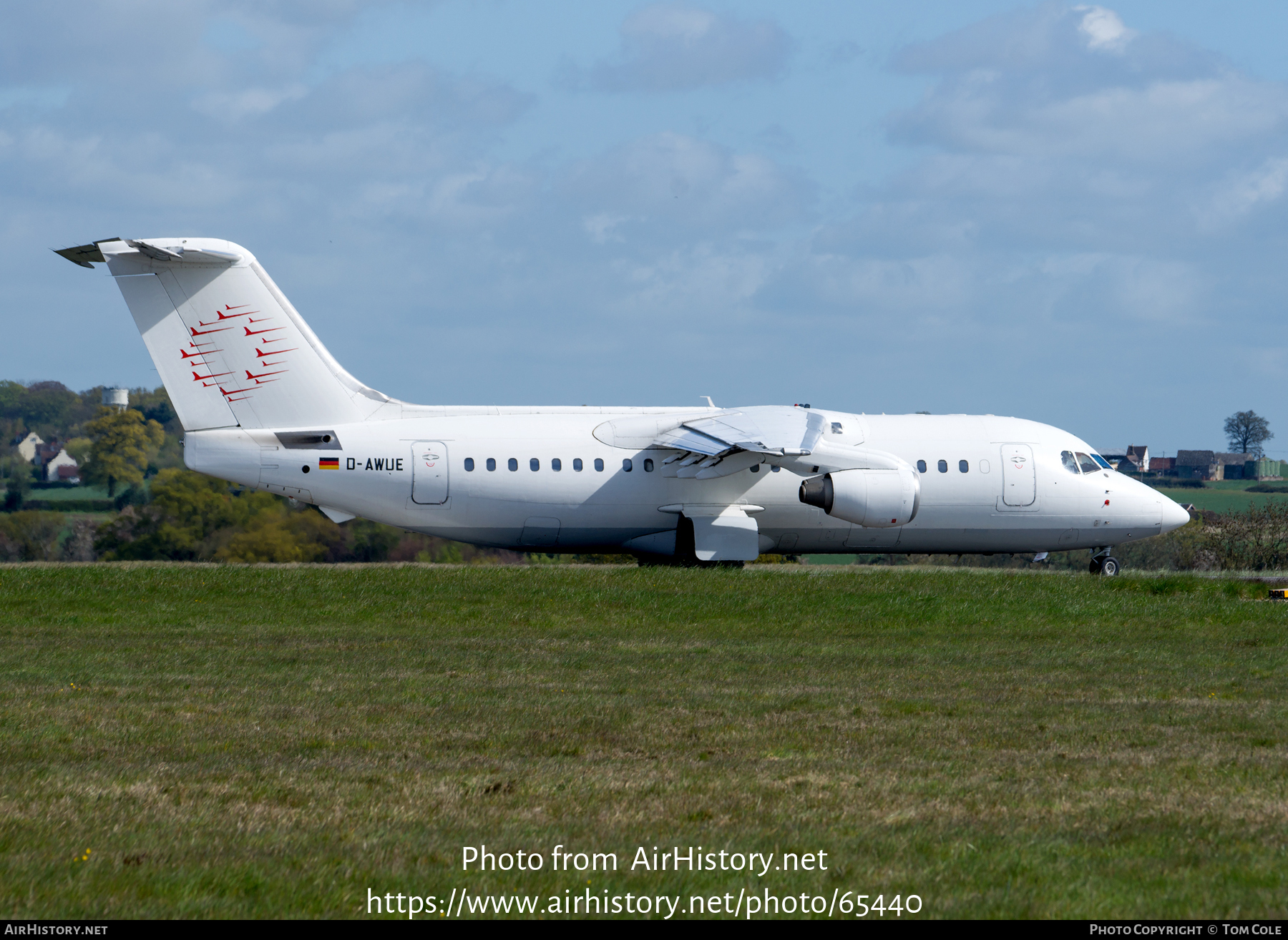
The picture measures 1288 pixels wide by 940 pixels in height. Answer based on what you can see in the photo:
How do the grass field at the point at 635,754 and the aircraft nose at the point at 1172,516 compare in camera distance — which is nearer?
the grass field at the point at 635,754

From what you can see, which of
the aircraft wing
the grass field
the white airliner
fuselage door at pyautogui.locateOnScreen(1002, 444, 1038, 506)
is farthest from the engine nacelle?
the grass field

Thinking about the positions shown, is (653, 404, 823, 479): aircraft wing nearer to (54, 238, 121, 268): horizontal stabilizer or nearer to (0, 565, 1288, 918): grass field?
(0, 565, 1288, 918): grass field

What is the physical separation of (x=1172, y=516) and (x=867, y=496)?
343 inches

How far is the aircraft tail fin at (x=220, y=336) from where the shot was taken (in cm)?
2662

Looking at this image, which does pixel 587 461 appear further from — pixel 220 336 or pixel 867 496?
pixel 220 336

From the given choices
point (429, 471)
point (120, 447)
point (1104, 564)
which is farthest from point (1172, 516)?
point (120, 447)

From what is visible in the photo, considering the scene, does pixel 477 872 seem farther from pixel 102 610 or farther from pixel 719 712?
pixel 102 610

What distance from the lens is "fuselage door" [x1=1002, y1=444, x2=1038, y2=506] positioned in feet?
101

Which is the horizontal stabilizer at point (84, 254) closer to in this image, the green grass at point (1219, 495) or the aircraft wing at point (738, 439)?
the aircraft wing at point (738, 439)

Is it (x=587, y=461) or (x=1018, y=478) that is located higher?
(x=587, y=461)

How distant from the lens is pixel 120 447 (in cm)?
6675

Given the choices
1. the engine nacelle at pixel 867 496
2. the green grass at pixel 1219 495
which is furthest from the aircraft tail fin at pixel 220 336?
the green grass at pixel 1219 495

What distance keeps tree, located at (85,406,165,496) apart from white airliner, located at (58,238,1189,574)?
41.9 meters

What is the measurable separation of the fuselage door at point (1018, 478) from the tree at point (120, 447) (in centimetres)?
4774
